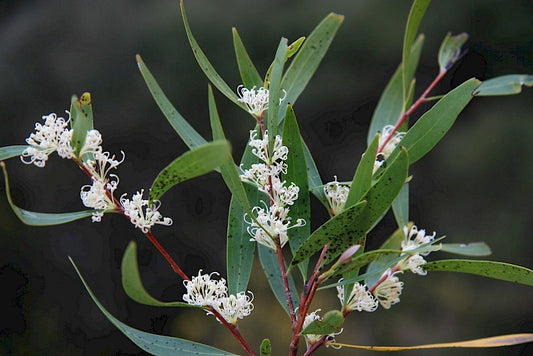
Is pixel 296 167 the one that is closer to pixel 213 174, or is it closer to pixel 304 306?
pixel 304 306

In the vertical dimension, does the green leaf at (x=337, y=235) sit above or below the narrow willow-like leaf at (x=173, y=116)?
below

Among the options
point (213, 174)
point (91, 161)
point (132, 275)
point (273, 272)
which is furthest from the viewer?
point (213, 174)

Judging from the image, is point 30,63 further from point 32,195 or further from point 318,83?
point 318,83

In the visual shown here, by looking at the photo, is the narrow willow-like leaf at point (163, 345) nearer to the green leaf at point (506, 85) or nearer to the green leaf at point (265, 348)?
the green leaf at point (265, 348)

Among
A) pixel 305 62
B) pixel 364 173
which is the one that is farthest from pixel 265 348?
pixel 305 62

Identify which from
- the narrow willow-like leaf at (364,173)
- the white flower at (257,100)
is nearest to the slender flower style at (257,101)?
the white flower at (257,100)

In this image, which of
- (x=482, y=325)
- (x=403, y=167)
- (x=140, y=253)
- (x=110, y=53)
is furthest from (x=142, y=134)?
(x=403, y=167)
